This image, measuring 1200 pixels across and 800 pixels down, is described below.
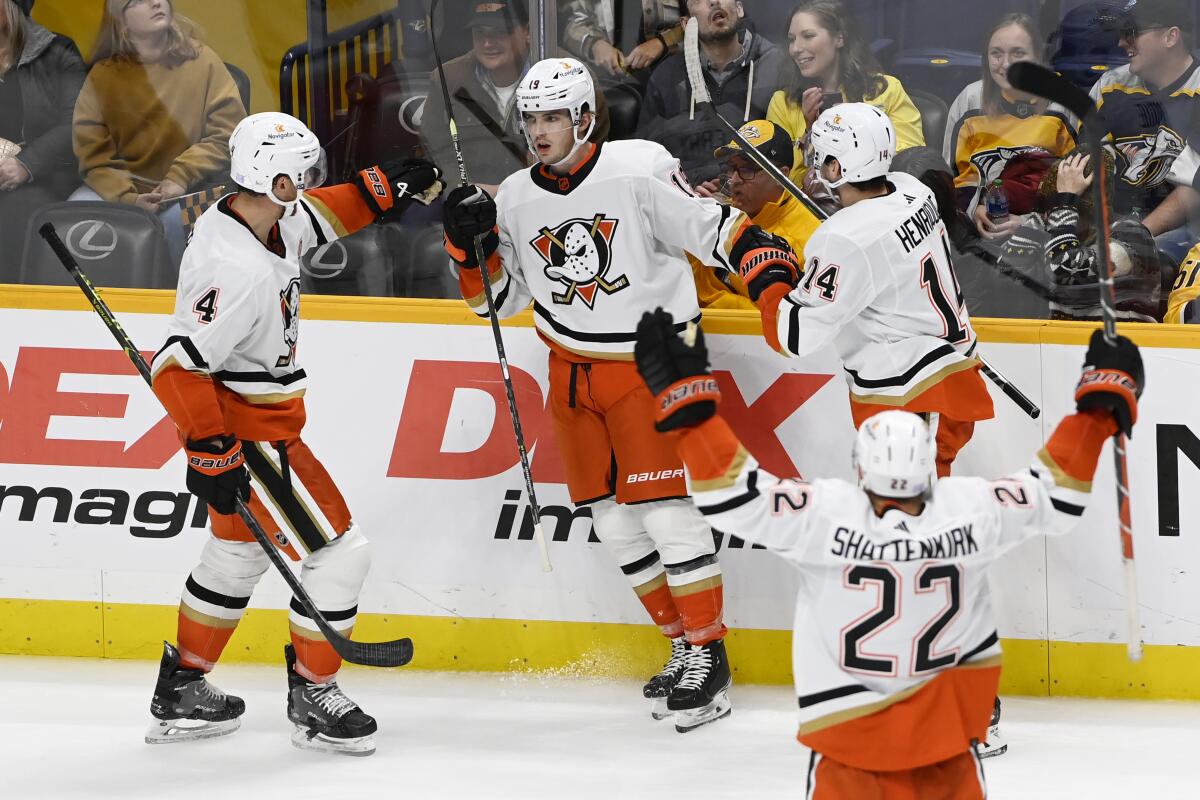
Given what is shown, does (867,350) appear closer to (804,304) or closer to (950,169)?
(804,304)

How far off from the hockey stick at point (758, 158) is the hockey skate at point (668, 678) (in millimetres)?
1085

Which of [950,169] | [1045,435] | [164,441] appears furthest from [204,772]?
[950,169]

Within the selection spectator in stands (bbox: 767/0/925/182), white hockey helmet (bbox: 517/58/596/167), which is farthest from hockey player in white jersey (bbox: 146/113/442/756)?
spectator in stands (bbox: 767/0/925/182)

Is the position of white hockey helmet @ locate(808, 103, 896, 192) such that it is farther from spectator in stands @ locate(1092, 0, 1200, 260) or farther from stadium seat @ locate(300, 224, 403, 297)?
stadium seat @ locate(300, 224, 403, 297)

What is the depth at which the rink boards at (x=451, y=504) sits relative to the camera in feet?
13.4

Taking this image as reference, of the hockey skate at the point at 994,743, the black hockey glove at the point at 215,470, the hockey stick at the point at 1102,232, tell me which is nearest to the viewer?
the hockey stick at the point at 1102,232

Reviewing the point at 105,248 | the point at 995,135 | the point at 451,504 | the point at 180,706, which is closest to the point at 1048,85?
the point at 995,135

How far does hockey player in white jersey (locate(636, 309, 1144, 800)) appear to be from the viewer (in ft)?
7.98

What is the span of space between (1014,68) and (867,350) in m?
1.05

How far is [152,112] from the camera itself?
483 centimetres

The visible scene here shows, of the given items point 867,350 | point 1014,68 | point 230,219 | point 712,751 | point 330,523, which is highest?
point 1014,68

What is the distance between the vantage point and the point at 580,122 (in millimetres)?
3869

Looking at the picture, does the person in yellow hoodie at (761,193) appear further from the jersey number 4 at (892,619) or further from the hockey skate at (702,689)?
the jersey number 4 at (892,619)

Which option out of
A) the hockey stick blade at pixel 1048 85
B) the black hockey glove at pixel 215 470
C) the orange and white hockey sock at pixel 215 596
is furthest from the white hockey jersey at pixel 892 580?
the orange and white hockey sock at pixel 215 596
